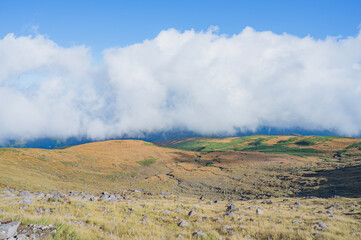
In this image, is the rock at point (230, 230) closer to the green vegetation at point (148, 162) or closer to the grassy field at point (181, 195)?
the grassy field at point (181, 195)

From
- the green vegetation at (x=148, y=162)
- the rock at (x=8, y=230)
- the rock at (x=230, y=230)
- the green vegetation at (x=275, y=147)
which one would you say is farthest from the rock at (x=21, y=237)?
the green vegetation at (x=275, y=147)

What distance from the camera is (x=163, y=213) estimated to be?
14.7 meters

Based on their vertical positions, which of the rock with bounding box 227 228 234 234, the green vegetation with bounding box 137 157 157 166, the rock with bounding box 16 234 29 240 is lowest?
the green vegetation with bounding box 137 157 157 166

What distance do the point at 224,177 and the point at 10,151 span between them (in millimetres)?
56132

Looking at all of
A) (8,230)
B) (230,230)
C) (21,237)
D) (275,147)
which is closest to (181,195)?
(230,230)

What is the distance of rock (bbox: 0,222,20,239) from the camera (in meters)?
5.81

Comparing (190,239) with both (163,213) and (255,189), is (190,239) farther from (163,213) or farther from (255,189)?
(255,189)

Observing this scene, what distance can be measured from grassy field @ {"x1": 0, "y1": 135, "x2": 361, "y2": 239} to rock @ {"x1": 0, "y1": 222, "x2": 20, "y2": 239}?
131cm

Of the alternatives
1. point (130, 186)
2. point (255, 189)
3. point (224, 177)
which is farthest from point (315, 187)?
point (130, 186)

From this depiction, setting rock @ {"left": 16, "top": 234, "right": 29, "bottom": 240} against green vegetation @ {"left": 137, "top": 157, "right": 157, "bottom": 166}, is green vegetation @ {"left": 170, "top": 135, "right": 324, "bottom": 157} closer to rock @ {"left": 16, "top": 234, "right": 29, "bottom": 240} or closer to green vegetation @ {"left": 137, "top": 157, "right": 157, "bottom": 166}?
green vegetation @ {"left": 137, "top": 157, "right": 157, "bottom": 166}

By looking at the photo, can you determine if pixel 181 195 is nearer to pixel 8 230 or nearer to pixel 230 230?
pixel 230 230

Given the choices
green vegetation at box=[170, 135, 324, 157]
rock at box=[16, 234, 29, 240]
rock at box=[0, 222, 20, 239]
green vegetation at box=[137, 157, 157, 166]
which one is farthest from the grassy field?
green vegetation at box=[170, 135, 324, 157]

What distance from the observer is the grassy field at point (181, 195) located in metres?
9.97

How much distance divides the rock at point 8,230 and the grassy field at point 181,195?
4.31 feet
